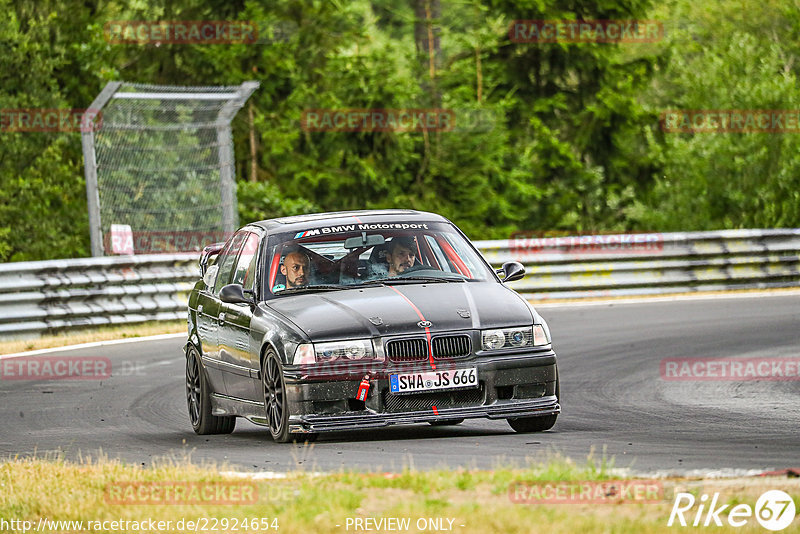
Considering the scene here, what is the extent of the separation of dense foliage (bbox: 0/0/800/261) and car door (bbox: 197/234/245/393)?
57.2 feet

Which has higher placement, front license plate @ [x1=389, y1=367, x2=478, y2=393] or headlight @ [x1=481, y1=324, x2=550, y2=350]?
headlight @ [x1=481, y1=324, x2=550, y2=350]

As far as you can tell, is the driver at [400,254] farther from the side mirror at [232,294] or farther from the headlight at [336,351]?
the headlight at [336,351]

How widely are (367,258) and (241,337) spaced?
1.02 m

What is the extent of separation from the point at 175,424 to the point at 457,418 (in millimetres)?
3117

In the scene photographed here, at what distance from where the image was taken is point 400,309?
8.94 meters

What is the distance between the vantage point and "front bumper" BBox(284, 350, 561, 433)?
8648 mm

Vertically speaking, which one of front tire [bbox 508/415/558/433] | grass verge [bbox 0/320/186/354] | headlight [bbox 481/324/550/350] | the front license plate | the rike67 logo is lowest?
grass verge [bbox 0/320/186/354]

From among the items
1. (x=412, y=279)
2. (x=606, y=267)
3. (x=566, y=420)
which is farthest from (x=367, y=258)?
(x=606, y=267)

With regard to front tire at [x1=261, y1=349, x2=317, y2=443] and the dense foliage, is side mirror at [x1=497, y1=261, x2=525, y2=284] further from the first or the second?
the dense foliage

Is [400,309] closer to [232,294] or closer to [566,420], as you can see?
[232,294]

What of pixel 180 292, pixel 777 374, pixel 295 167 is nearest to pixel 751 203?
pixel 295 167

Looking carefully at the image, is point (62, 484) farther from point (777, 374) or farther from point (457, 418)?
point (777, 374)

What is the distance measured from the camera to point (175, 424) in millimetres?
11031

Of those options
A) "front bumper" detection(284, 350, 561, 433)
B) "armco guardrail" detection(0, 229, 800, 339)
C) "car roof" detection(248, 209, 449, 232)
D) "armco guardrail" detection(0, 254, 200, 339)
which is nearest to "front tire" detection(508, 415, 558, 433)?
"front bumper" detection(284, 350, 561, 433)
